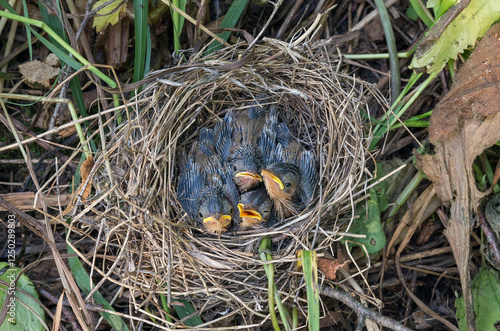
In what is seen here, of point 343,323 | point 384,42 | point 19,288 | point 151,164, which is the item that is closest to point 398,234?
point 343,323

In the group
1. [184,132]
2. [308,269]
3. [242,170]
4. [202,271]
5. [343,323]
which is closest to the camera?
[308,269]

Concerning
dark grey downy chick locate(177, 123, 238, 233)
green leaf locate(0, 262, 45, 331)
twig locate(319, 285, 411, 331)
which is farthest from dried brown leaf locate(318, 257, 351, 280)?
green leaf locate(0, 262, 45, 331)

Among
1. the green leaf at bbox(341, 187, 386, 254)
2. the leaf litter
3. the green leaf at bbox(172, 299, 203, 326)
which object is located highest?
the leaf litter

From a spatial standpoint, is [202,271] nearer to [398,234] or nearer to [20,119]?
[398,234]

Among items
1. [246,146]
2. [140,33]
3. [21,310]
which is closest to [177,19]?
[140,33]

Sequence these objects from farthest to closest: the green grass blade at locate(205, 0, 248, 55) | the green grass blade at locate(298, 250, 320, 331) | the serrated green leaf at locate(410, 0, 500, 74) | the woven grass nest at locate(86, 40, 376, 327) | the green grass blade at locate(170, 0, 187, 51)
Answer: the green grass blade at locate(205, 0, 248, 55) < the green grass blade at locate(170, 0, 187, 51) < the woven grass nest at locate(86, 40, 376, 327) < the serrated green leaf at locate(410, 0, 500, 74) < the green grass blade at locate(298, 250, 320, 331)

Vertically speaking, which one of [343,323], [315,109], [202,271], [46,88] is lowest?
[343,323]

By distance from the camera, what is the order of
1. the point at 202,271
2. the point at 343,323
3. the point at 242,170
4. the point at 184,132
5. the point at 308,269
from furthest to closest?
the point at 184,132 → the point at 242,170 → the point at 343,323 → the point at 202,271 → the point at 308,269

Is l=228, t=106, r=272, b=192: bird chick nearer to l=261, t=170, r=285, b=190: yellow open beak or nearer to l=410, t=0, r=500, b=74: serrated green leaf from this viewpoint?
l=261, t=170, r=285, b=190: yellow open beak
